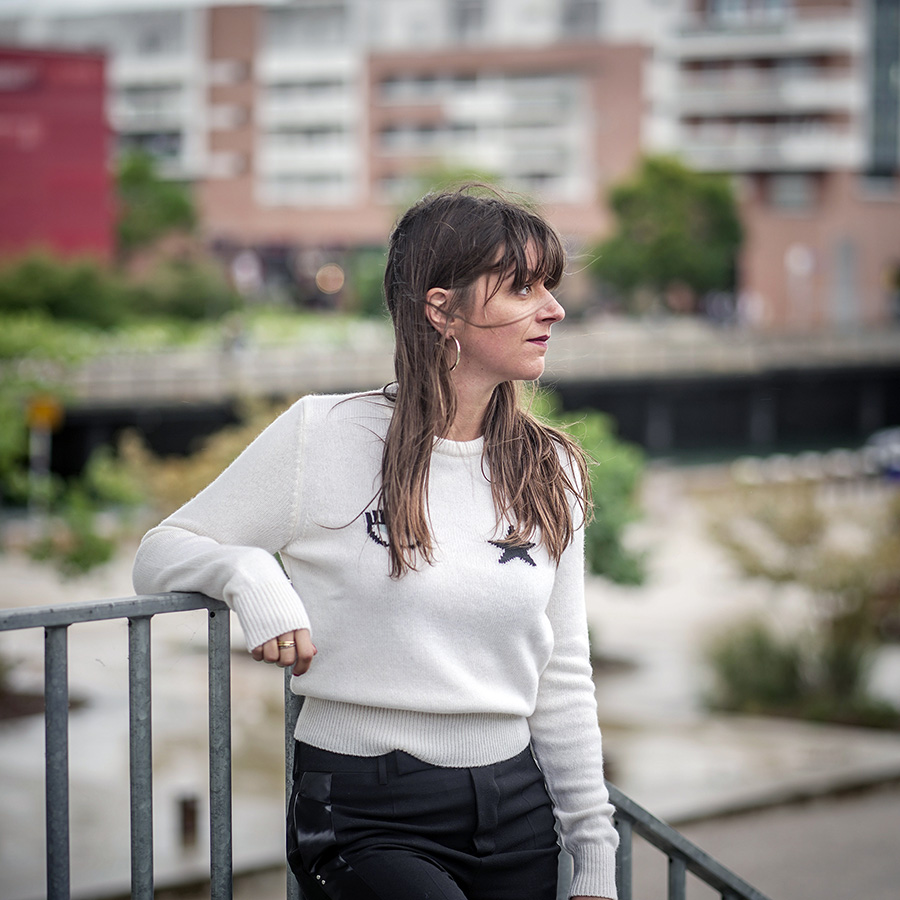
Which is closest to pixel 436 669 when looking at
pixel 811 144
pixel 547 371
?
pixel 547 371

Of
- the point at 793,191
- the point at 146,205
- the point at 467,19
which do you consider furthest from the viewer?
the point at 467,19

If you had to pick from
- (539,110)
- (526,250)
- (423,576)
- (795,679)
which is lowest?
(795,679)

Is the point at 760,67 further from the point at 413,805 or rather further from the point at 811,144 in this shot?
the point at 413,805

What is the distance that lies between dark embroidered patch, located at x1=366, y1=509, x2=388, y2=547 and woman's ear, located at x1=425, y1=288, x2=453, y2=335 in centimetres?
34

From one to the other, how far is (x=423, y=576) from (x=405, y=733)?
0.86 feet

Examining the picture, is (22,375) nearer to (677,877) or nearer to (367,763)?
(677,877)

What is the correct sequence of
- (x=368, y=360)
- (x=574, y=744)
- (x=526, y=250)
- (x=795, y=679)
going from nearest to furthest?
(x=526, y=250) → (x=574, y=744) → (x=795, y=679) → (x=368, y=360)

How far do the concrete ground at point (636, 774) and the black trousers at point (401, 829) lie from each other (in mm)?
3526

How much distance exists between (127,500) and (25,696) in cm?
475

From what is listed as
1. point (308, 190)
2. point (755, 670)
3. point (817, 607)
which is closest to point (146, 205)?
point (308, 190)

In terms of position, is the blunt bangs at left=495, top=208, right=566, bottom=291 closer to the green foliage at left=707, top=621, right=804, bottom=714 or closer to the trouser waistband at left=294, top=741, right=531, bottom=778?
the trouser waistband at left=294, top=741, right=531, bottom=778

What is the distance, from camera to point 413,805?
2.22m

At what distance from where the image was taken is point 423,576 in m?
2.24

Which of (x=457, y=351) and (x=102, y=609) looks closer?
(x=102, y=609)
